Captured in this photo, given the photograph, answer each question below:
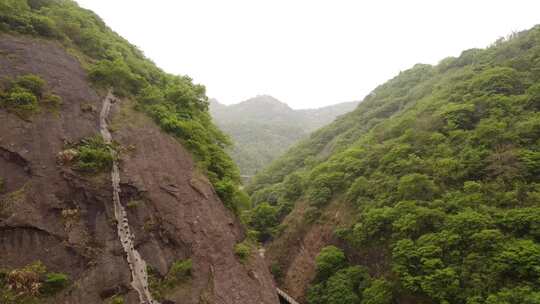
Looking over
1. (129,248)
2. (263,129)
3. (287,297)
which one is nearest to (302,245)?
(287,297)

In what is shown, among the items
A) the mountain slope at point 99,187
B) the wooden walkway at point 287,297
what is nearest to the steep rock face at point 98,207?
the mountain slope at point 99,187

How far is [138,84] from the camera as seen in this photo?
26.5 metres

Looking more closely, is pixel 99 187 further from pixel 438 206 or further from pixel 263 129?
pixel 263 129

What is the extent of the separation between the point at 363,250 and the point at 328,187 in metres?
8.45

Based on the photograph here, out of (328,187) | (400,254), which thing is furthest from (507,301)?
(328,187)

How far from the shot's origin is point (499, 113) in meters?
24.0

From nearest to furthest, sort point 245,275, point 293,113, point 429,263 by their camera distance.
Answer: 1. point 429,263
2. point 245,275
3. point 293,113

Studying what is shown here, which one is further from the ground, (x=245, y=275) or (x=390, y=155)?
(x=390, y=155)

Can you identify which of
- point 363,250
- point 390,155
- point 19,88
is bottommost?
point 363,250

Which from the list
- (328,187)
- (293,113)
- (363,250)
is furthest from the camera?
(293,113)

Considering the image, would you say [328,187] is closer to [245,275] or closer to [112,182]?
[245,275]

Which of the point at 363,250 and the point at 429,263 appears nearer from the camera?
the point at 429,263

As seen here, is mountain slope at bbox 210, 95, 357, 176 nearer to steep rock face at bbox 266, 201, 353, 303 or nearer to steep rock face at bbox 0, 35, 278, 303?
steep rock face at bbox 266, 201, 353, 303

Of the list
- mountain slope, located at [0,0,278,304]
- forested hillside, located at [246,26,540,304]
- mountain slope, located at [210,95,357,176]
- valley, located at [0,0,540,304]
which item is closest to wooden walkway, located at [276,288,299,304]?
valley, located at [0,0,540,304]
